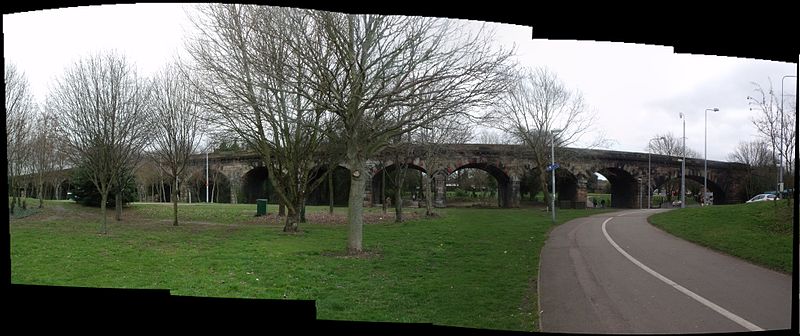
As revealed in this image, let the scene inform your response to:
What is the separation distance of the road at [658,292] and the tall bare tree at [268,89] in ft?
20.8

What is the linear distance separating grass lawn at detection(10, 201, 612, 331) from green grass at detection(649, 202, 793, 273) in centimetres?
336

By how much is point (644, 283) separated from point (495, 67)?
15.9 ft

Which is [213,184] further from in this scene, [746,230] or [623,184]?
[746,230]

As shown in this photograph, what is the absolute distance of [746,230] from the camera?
30.6ft

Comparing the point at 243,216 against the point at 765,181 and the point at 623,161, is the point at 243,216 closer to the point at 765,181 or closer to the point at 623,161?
the point at 623,161

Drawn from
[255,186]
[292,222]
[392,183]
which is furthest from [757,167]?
[255,186]

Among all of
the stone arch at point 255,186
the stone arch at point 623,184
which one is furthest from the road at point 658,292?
the stone arch at point 255,186

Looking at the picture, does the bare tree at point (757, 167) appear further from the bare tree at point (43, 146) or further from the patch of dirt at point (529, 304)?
the bare tree at point (43, 146)

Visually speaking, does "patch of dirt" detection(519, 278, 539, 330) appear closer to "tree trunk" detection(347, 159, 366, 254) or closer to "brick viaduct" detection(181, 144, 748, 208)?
"tree trunk" detection(347, 159, 366, 254)

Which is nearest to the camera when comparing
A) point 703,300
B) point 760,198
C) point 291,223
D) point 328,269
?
point 703,300

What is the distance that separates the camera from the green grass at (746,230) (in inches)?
269

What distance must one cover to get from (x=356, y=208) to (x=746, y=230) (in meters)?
7.70

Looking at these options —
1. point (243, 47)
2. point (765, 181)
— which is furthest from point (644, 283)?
point (243, 47)

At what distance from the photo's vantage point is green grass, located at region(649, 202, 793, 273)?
6.84 metres
